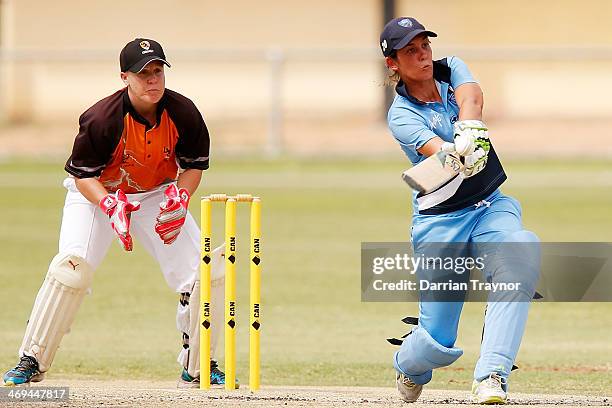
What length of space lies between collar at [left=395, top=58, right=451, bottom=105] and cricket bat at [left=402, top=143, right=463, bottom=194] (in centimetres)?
49

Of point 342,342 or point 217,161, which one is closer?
point 342,342

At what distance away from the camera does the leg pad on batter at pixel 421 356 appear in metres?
6.74

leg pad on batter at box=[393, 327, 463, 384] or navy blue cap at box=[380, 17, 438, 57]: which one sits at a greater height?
navy blue cap at box=[380, 17, 438, 57]

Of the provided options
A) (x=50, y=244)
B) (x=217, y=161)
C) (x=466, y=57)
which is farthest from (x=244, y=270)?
(x=466, y=57)

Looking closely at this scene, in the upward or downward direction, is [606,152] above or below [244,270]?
above

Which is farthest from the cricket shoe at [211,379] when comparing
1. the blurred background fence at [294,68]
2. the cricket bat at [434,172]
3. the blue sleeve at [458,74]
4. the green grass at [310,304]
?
the blurred background fence at [294,68]

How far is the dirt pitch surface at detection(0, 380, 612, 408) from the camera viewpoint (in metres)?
6.61

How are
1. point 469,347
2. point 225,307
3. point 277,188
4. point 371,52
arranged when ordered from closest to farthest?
point 225,307 → point 469,347 → point 277,188 → point 371,52

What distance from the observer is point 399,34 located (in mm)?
6727

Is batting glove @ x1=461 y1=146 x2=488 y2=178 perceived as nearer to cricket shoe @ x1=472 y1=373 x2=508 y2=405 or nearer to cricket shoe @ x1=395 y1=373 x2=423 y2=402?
cricket shoe @ x1=472 y1=373 x2=508 y2=405

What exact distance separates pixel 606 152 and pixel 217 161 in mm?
6647

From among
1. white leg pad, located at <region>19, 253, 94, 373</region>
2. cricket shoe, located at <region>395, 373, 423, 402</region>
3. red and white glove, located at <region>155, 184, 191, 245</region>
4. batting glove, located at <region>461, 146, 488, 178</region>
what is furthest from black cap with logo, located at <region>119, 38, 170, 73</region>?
cricket shoe, located at <region>395, 373, 423, 402</region>

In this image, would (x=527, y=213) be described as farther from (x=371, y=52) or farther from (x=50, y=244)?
(x=371, y=52)

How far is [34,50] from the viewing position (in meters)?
26.7
